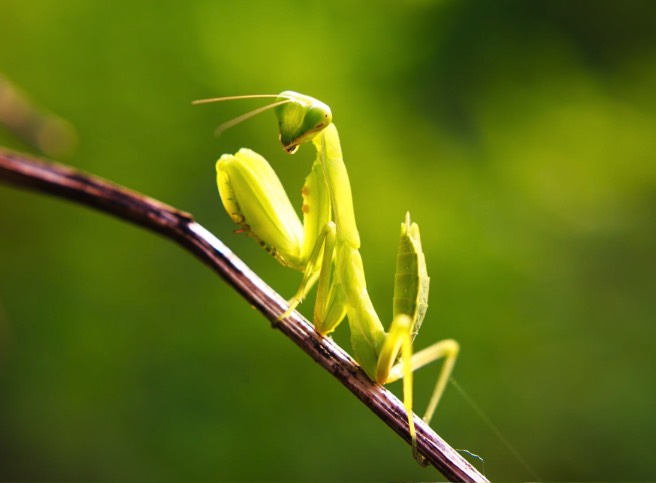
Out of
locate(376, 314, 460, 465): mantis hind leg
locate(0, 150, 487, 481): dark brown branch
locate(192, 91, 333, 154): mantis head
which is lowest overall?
locate(0, 150, 487, 481): dark brown branch

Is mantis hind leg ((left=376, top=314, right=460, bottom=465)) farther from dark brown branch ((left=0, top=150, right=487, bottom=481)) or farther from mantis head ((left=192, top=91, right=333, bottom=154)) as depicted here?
mantis head ((left=192, top=91, right=333, bottom=154))

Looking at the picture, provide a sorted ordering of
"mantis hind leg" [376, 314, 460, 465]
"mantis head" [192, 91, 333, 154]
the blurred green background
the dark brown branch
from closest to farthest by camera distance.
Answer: the dark brown branch
"mantis hind leg" [376, 314, 460, 465]
"mantis head" [192, 91, 333, 154]
the blurred green background

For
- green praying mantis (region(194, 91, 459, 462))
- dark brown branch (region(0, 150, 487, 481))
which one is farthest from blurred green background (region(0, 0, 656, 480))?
dark brown branch (region(0, 150, 487, 481))

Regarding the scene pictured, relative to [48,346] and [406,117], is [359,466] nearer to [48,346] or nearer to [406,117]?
[48,346]

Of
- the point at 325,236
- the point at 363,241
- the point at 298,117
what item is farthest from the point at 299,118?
the point at 363,241

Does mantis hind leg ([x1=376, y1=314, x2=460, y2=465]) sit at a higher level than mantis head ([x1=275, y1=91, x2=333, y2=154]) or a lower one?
lower

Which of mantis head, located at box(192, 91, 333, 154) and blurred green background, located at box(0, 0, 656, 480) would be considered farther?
blurred green background, located at box(0, 0, 656, 480)
